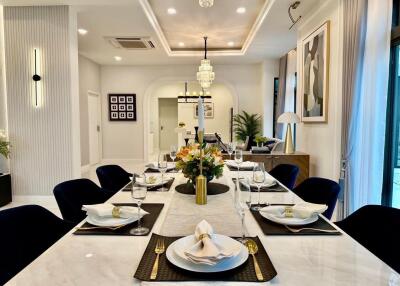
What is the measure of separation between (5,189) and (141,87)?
500 cm

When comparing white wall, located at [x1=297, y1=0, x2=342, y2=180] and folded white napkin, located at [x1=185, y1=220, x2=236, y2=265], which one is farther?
white wall, located at [x1=297, y1=0, x2=342, y2=180]

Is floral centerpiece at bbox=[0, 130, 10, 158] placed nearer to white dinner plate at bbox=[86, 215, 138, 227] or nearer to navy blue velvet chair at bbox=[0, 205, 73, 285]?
navy blue velvet chair at bbox=[0, 205, 73, 285]

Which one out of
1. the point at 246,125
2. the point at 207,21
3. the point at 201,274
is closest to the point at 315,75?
the point at 207,21

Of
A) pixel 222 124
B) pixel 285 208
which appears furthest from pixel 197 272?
pixel 222 124

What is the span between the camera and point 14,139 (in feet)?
14.7

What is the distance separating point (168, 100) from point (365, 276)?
12228 millimetres

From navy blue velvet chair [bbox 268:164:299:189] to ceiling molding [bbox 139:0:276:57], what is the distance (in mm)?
2519

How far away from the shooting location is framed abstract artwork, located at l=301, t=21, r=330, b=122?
→ 3906 millimetres

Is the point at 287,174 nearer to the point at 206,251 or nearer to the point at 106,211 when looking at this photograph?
the point at 106,211

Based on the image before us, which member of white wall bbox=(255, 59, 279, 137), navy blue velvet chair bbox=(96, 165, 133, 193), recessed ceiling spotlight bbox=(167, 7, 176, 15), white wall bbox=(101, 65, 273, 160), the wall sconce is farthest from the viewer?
white wall bbox=(101, 65, 273, 160)

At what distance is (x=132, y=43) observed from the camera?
20.4 feet

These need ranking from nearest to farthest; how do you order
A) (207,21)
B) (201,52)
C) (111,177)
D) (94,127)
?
(111,177), (207,21), (201,52), (94,127)

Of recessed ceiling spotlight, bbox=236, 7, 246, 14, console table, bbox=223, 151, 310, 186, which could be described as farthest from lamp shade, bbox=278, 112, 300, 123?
→ recessed ceiling spotlight, bbox=236, 7, 246, 14

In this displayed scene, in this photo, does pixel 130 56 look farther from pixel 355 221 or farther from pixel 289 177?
pixel 355 221
